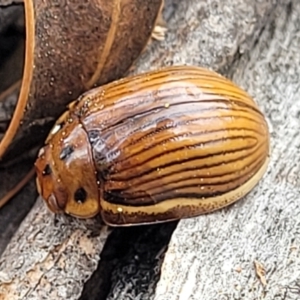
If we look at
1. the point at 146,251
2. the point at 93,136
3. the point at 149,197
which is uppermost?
the point at 93,136

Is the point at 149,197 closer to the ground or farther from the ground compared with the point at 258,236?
farther from the ground

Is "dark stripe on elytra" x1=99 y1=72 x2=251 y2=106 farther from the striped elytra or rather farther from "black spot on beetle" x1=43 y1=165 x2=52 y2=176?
"black spot on beetle" x1=43 y1=165 x2=52 y2=176

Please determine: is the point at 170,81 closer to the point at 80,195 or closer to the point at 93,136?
the point at 93,136

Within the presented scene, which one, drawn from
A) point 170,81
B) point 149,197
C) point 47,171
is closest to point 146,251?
point 149,197

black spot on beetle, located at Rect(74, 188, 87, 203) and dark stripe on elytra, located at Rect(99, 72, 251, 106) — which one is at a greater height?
dark stripe on elytra, located at Rect(99, 72, 251, 106)

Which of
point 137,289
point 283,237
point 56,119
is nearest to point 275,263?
point 283,237

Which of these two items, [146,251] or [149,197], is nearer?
[149,197]

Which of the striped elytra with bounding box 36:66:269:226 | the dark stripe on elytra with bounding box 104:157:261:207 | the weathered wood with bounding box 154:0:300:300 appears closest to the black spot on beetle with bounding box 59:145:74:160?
the striped elytra with bounding box 36:66:269:226

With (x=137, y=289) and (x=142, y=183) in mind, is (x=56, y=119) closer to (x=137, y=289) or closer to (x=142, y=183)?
(x=142, y=183)
